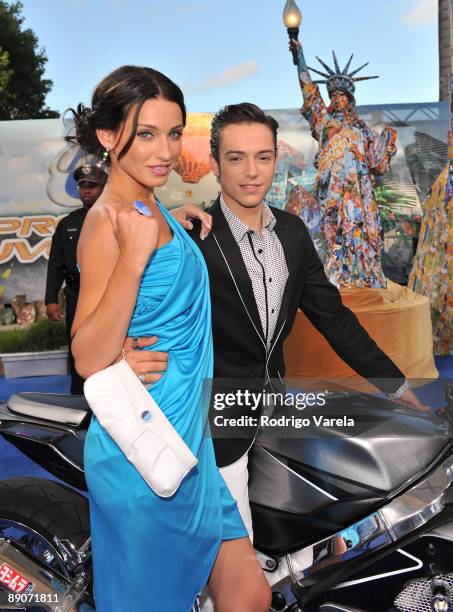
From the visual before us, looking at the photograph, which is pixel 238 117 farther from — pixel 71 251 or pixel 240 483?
pixel 71 251

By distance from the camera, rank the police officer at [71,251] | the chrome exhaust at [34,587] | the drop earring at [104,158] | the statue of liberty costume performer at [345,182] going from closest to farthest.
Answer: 1. the drop earring at [104,158]
2. the chrome exhaust at [34,587]
3. the police officer at [71,251]
4. the statue of liberty costume performer at [345,182]

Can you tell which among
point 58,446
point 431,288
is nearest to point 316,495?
point 58,446

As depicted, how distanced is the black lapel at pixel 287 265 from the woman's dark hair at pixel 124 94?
1.82ft

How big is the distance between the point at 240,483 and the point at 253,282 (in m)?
0.52

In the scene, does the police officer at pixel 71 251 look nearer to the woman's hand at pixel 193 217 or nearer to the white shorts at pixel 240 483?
the woman's hand at pixel 193 217

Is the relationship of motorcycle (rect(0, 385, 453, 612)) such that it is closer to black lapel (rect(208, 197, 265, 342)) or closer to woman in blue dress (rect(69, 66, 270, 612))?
woman in blue dress (rect(69, 66, 270, 612))

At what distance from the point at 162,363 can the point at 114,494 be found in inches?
11.4

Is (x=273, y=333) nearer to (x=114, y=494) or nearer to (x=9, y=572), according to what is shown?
(x=114, y=494)

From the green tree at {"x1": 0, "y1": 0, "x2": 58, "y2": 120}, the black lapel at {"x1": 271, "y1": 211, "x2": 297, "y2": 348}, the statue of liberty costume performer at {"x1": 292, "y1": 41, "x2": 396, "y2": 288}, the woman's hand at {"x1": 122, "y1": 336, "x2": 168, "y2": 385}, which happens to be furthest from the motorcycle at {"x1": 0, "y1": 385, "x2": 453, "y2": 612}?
the green tree at {"x1": 0, "y1": 0, "x2": 58, "y2": 120}

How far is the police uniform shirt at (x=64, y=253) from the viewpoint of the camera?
188 inches

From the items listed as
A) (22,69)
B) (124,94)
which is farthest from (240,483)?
(22,69)

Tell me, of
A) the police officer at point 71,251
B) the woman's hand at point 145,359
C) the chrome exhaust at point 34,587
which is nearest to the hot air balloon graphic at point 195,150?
the police officer at point 71,251

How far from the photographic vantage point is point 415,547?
1.63 meters

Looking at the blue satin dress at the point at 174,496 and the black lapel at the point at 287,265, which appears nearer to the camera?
the blue satin dress at the point at 174,496
